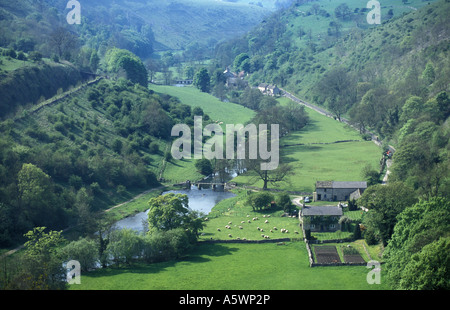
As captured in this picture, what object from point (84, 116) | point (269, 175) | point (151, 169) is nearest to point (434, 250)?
point (269, 175)

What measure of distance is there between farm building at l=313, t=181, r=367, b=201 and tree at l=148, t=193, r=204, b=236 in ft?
68.4

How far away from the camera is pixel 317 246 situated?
5947cm

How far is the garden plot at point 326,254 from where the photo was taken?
2140 inches

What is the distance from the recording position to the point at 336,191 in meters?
76.6

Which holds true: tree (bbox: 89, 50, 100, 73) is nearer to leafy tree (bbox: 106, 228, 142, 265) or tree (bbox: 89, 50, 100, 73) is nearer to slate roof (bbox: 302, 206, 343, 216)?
slate roof (bbox: 302, 206, 343, 216)

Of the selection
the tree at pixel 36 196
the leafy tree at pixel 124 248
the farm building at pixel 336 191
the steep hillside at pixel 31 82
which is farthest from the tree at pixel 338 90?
the leafy tree at pixel 124 248

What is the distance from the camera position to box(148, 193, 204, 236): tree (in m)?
62.2

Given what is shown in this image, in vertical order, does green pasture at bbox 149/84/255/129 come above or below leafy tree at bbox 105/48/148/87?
below

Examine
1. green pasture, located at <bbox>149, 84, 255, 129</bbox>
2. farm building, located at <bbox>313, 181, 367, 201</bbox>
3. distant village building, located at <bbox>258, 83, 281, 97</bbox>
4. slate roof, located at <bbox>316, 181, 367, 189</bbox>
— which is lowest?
farm building, located at <bbox>313, 181, 367, 201</bbox>

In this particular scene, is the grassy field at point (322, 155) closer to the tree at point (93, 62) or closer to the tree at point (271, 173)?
the tree at point (271, 173)

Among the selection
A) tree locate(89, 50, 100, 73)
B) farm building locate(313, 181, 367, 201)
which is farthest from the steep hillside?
farm building locate(313, 181, 367, 201)

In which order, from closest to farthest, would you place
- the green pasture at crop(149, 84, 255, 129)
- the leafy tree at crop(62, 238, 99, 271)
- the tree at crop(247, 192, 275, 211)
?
1. the leafy tree at crop(62, 238, 99, 271)
2. the tree at crop(247, 192, 275, 211)
3. the green pasture at crop(149, 84, 255, 129)

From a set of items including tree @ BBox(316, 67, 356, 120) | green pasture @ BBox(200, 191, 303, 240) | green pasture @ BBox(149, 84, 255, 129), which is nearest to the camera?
green pasture @ BBox(200, 191, 303, 240)

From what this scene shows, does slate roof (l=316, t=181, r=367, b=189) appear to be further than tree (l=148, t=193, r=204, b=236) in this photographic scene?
Yes
